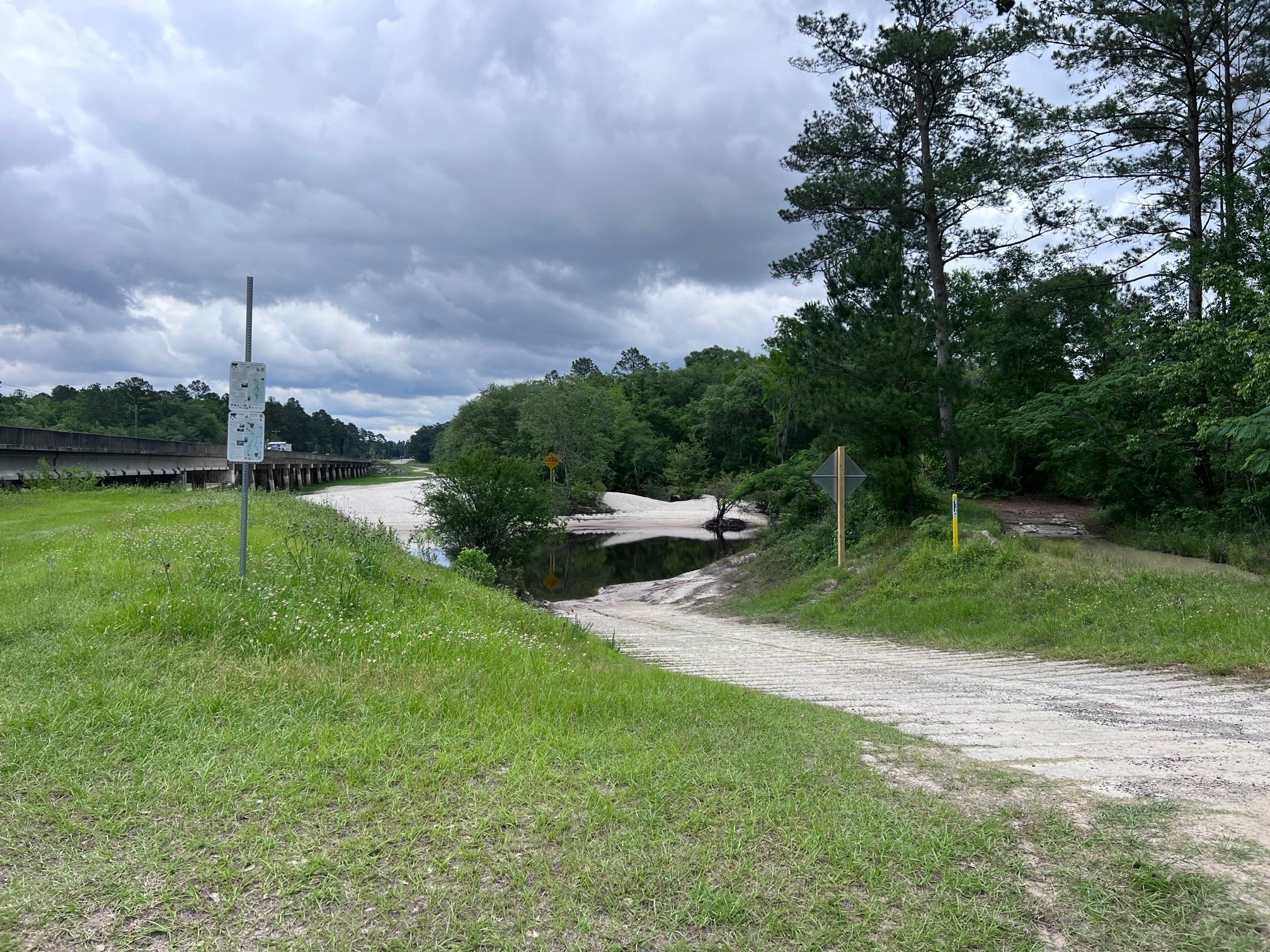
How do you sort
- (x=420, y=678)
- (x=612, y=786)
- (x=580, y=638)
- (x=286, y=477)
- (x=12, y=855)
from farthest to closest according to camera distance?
(x=286, y=477)
(x=580, y=638)
(x=420, y=678)
(x=612, y=786)
(x=12, y=855)

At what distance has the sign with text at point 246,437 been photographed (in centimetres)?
739

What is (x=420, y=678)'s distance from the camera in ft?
18.4

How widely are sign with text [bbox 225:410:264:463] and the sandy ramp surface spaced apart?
5.12m

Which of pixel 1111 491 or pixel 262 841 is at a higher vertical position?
pixel 1111 491

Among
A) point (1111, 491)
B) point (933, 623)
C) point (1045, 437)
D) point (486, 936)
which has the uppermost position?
point (1045, 437)

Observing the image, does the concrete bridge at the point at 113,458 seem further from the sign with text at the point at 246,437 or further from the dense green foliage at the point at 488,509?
the sign with text at the point at 246,437

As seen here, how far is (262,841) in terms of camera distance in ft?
11.0

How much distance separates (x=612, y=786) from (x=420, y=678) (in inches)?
84.9

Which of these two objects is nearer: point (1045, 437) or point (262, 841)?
point (262, 841)

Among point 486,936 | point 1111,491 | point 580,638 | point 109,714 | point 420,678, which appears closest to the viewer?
point 486,936

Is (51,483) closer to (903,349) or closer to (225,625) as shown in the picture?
(225,625)

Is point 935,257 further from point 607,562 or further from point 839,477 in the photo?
point 607,562

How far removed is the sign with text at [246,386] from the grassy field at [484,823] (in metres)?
2.21

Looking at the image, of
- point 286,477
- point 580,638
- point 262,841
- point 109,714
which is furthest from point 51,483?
point 286,477
